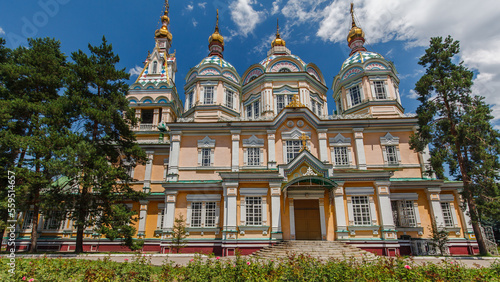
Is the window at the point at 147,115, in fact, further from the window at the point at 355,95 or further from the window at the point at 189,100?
the window at the point at 355,95

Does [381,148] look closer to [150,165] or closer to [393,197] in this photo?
[393,197]

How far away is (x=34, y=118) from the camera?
15562 millimetres

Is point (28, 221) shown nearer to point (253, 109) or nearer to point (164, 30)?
point (253, 109)

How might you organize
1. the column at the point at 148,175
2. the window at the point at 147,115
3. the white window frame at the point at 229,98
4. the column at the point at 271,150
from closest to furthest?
the column at the point at 271,150
the column at the point at 148,175
the white window frame at the point at 229,98
the window at the point at 147,115

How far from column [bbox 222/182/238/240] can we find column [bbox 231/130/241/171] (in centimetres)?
248

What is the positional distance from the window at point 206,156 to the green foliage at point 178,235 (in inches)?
176

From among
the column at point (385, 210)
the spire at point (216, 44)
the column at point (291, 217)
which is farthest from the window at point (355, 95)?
the spire at point (216, 44)

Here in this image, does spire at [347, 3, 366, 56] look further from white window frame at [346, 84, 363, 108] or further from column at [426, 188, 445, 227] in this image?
column at [426, 188, 445, 227]

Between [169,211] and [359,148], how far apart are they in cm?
1452

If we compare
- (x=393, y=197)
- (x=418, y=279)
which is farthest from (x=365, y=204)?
(x=418, y=279)

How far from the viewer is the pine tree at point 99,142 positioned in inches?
599

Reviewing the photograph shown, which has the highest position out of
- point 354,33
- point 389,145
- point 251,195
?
point 354,33

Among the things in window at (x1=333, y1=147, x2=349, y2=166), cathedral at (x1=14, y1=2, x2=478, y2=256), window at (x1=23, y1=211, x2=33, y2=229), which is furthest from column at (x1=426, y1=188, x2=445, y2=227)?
window at (x1=23, y1=211, x2=33, y2=229)

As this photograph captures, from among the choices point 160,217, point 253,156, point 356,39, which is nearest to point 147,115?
point 160,217
